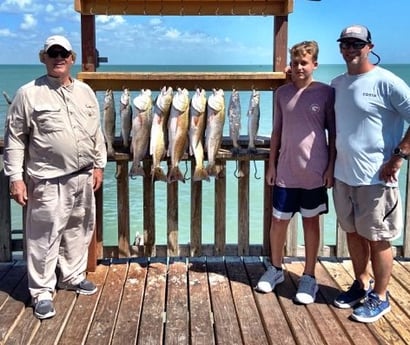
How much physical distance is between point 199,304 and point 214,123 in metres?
1.24

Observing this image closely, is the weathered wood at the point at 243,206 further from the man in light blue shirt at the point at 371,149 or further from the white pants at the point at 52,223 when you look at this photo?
the white pants at the point at 52,223

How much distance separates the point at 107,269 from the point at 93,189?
2.44ft

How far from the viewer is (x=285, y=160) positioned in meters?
3.50

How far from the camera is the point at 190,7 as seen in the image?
3.89m

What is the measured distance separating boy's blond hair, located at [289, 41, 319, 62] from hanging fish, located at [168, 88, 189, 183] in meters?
0.81

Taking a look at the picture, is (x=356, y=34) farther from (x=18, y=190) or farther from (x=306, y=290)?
(x=18, y=190)

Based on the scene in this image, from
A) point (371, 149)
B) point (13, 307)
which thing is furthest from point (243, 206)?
point (13, 307)

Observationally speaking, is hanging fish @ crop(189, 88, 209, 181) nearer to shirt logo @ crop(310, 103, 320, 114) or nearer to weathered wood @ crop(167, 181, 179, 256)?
weathered wood @ crop(167, 181, 179, 256)

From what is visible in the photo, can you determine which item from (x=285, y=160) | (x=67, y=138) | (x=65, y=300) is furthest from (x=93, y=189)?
(x=285, y=160)

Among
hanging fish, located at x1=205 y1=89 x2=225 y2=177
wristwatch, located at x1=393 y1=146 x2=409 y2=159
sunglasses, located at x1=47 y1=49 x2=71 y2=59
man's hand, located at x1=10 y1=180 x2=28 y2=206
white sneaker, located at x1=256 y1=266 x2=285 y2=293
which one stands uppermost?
sunglasses, located at x1=47 y1=49 x2=71 y2=59

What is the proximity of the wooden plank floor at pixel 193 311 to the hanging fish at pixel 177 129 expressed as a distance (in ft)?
2.60

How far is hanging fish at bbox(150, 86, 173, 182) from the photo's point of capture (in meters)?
3.71

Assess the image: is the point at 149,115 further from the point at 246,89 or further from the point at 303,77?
the point at 303,77

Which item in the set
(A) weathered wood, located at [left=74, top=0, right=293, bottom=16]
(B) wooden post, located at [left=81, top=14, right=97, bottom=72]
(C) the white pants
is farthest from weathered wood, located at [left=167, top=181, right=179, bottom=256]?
(A) weathered wood, located at [left=74, top=0, right=293, bottom=16]
